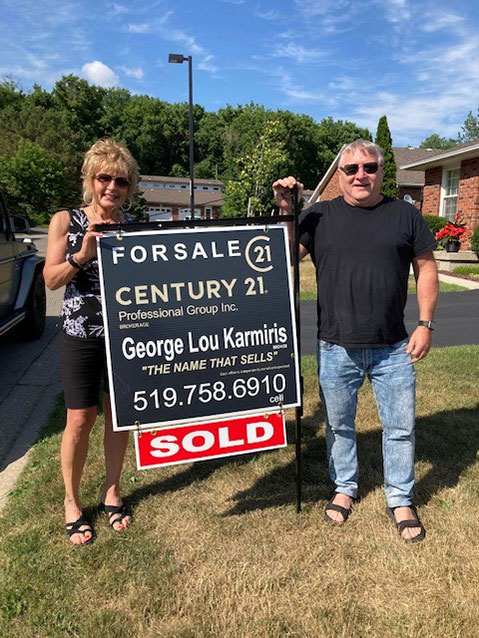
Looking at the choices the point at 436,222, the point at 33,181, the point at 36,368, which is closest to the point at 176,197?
the point at 33,181

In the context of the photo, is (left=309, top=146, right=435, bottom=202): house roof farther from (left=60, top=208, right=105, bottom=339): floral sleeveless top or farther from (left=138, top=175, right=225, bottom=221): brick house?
(left=138, top=175, right=225, bottom=221): brick house

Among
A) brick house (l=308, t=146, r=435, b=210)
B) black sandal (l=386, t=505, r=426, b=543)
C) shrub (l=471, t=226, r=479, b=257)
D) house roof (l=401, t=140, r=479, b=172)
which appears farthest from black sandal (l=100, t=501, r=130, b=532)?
brick house (l=308, t=146, r=435, b=210)

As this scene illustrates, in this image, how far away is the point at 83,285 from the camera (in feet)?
8.10

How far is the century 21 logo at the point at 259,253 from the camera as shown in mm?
2494

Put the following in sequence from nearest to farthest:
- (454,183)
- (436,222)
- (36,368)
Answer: (36,368) → (436,222) → (454,183)

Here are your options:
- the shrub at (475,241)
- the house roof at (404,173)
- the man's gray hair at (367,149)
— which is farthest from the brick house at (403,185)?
the man's gray hair at (367,149)

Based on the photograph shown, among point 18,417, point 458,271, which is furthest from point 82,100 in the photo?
point 18,417

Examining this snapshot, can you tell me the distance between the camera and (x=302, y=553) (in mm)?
2461

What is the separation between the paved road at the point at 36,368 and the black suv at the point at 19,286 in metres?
0.31

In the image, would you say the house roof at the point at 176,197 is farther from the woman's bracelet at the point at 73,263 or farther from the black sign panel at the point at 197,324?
the woman's bracelet at the point at 73,263

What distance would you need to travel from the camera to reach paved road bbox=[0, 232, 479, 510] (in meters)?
3.70

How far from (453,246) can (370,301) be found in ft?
45.6

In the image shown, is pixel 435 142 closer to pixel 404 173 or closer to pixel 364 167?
pixel 404 173

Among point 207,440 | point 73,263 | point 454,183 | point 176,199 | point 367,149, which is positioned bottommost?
point 207,440
